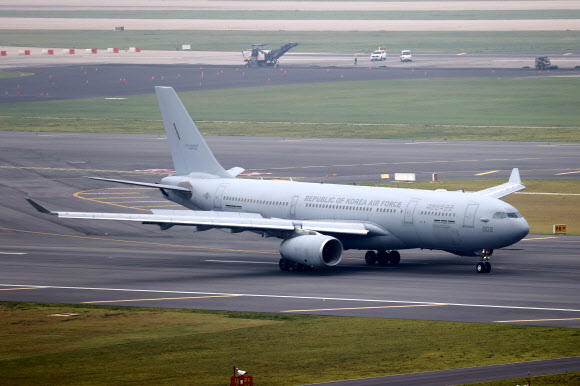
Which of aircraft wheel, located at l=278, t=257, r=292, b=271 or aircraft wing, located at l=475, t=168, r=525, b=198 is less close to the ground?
aircraft wing, located at l=475, t=168, r=525, b=198

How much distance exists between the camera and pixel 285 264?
62.7 metres

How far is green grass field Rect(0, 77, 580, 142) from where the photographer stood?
136m

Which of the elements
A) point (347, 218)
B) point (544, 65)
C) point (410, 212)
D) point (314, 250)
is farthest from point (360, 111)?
point (314, 250)

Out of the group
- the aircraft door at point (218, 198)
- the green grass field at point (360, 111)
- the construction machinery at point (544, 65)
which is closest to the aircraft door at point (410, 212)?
the aircraft door at point (218, 198)

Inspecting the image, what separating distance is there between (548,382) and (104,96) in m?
144

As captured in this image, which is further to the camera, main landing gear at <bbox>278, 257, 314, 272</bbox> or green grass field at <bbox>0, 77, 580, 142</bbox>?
green grass field at <bbox>0, 77, 580, 142</bbox>

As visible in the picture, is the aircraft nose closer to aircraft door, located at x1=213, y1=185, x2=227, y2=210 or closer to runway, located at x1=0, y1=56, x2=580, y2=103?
aircraft door, located at x1=213, y1=185, x2=227, y2=210

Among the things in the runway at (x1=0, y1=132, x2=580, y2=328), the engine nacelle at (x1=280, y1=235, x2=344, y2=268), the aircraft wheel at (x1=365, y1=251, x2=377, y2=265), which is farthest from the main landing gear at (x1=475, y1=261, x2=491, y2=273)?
the engine nacelle at (x1=280, y1=235, x2=344, y2=268)

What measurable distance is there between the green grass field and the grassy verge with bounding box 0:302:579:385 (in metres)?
84.3

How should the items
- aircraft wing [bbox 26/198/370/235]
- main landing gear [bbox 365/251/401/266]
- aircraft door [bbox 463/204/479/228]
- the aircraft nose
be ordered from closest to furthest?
the aircraft nose < aircraft door [bbox 463/204/479/228] < aircraft wing [bbox 26/198/370/235] < main landing gear [bbox 365/251/401/266]

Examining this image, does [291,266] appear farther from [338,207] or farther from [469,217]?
[469,217]

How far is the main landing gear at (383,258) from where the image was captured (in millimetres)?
65000

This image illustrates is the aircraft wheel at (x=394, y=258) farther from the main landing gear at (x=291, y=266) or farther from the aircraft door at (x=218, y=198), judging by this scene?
the aircraft door at (x=218, y=198)

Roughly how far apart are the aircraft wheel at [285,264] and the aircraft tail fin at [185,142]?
1216 centimetres
